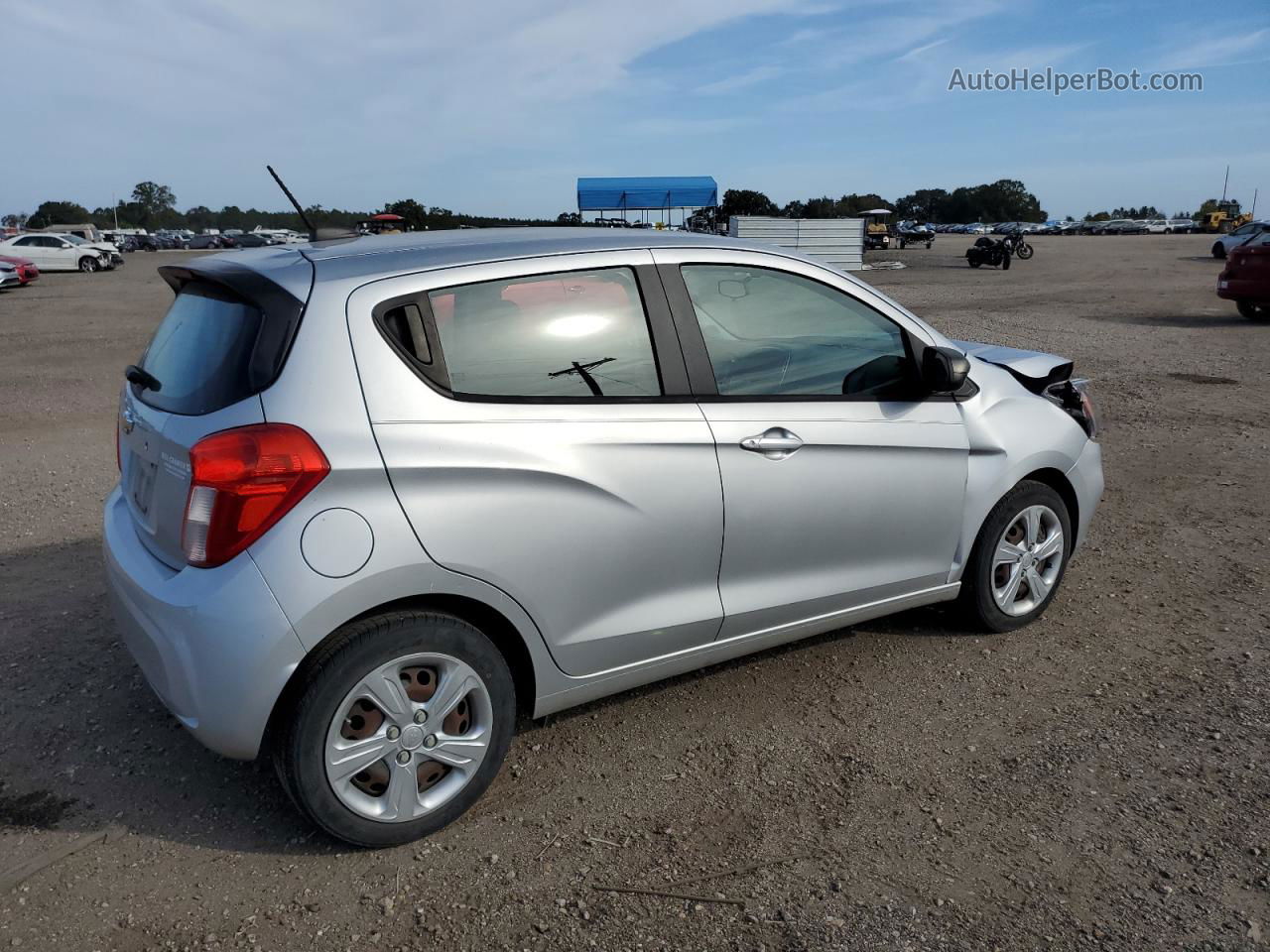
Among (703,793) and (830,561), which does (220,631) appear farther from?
(830,561)

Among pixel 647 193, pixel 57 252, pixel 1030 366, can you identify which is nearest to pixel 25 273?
pixel 57 252

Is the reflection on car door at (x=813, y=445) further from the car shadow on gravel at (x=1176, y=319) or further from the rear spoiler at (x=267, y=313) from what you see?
the car shadow on gravel at (x=1176, y=319)

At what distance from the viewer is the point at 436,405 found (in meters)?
2.90

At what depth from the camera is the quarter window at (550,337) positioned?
118 inches

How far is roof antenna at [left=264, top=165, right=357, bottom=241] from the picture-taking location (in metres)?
3.68

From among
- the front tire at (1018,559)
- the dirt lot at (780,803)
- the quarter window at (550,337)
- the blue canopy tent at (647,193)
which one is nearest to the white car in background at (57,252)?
the blue canopy tent at (647,193)

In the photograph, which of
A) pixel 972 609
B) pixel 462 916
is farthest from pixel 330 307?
pixel 972 609

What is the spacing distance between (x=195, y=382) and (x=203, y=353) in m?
0.11

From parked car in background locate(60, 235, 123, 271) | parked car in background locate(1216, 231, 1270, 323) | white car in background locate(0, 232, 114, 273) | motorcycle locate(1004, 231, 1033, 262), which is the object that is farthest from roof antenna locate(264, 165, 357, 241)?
parked car in background locate(60, 235, 123, 271)

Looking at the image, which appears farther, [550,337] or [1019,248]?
[1019,248]

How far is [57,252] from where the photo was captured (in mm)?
36188

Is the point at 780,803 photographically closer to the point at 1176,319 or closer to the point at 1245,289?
the point at 1245,289

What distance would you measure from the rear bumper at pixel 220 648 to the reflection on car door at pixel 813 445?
1516mm

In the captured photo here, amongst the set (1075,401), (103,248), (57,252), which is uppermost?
(103,248)
